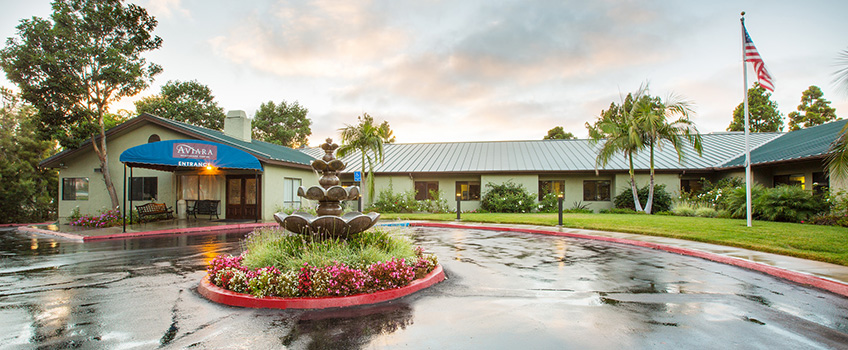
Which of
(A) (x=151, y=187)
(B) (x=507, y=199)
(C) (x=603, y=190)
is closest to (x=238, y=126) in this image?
(A) (x=151, y=187)

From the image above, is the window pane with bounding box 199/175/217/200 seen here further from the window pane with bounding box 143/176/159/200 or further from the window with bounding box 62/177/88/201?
the window with bounding box 62/177/88/201

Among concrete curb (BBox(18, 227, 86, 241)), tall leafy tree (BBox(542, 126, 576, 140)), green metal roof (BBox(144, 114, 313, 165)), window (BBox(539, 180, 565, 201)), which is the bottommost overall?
concrete curb (BBox(18, 227, 86, 241))

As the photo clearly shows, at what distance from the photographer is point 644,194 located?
76.0ft

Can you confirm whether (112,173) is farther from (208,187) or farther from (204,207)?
(204,207)

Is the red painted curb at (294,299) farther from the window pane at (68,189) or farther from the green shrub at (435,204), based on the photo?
the window pane at (68,189)

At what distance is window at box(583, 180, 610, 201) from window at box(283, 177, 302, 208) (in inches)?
715

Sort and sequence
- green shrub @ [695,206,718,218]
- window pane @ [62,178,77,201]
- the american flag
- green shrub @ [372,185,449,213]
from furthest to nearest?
green shrub @ [372,185,449,213] < window pane @ [62,178,77,201] < green shrub @ [695,206,718,218] < the american flag

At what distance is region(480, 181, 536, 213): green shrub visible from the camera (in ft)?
80.2

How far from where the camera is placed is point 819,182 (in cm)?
1656

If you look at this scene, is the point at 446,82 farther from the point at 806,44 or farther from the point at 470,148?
the point at 806,44

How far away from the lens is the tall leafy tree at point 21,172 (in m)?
22.8

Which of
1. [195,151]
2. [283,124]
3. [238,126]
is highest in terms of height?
[283,124]

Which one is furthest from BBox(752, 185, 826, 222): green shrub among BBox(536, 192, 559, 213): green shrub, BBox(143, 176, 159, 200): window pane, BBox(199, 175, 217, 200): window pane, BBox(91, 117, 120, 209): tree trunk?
BBox(91, 117, 120, 209): tree trunk

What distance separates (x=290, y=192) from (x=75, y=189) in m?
11.4
